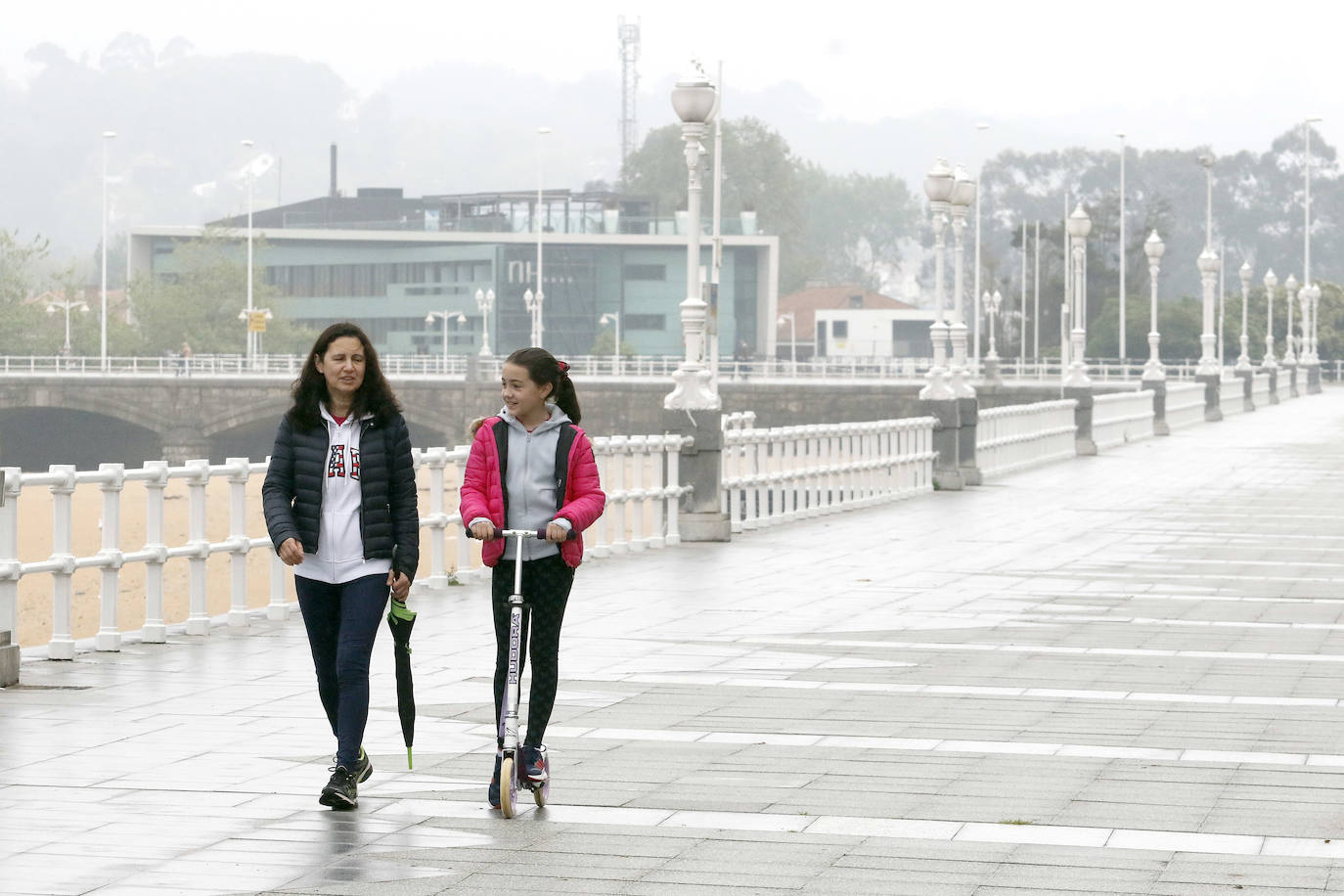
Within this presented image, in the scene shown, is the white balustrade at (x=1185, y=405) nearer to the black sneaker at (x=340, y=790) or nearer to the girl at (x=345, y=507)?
the girl at (x=345, y=507)

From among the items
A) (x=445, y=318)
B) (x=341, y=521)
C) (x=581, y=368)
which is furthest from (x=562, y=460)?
(x=445, y=318)

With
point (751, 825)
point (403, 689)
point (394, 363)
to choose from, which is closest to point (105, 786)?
point (403, 689)

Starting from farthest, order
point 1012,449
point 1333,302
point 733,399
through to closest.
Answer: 1. point 1333,302
2. point 733,399
3. point 1012,449

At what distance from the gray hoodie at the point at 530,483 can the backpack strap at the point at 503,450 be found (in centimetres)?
1

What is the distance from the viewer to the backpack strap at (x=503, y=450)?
24.3 feet

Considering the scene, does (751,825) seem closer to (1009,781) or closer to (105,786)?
(1009,781)

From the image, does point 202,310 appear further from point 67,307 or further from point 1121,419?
point 1121,419

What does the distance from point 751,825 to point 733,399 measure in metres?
71.9

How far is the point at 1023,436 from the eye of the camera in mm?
32656

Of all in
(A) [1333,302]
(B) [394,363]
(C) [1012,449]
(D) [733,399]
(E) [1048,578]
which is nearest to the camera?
(E) [1048,578]

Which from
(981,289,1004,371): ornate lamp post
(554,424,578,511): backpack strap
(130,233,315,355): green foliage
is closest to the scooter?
(554,424,578,511): backpack strap

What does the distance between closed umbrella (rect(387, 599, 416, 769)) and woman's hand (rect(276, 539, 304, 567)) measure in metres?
0.38

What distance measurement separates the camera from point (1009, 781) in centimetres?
784

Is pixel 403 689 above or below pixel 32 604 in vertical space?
above
